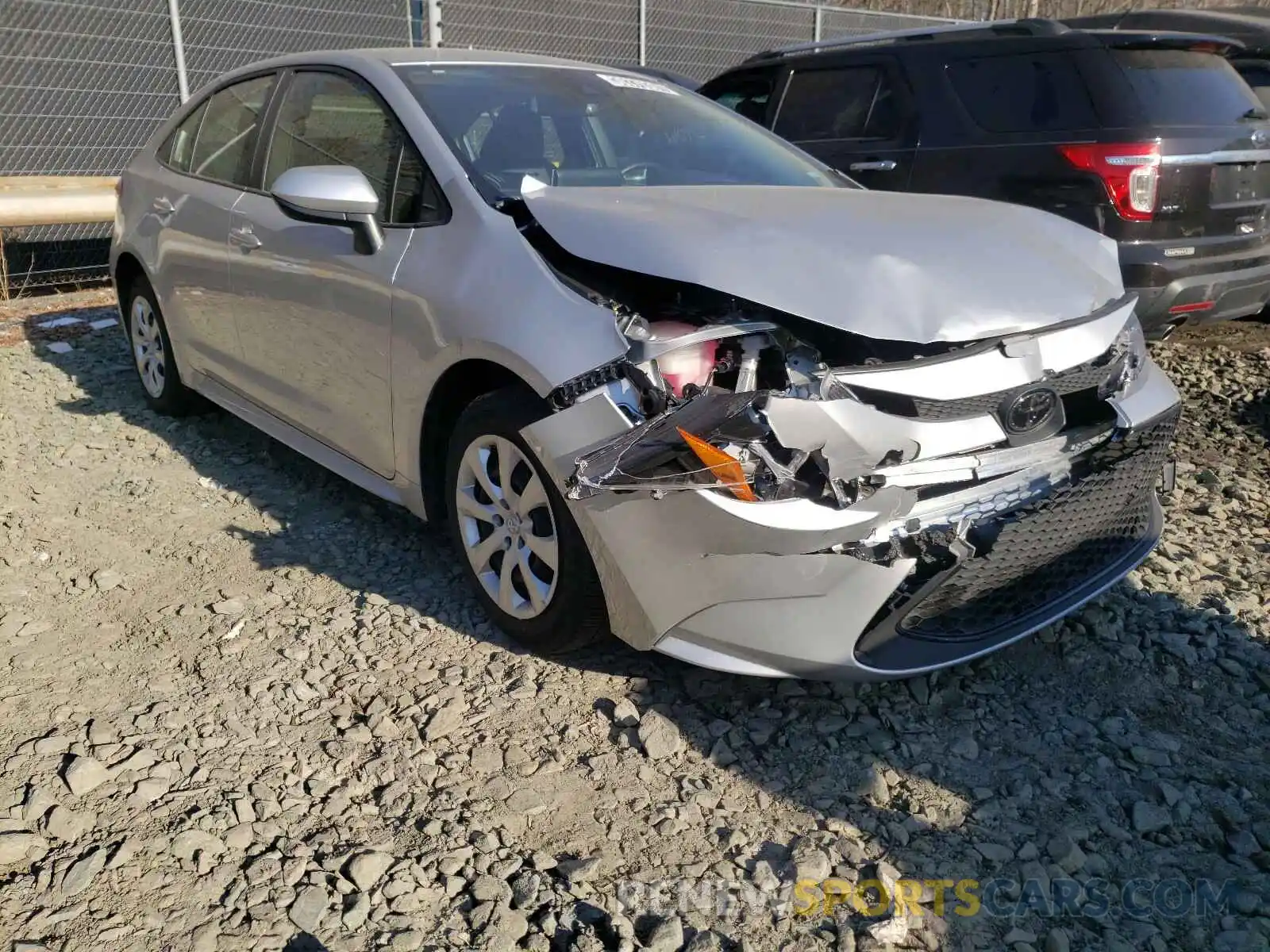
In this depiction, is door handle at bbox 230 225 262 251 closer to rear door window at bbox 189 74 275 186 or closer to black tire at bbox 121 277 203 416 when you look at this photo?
rear door window at bbox 189 74 275 186

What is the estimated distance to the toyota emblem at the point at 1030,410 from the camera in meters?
2.62

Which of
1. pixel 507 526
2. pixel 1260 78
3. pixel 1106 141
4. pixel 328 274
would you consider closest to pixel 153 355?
pixel 328 274

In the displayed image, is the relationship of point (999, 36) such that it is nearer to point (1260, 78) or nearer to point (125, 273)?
point (1260, 78)

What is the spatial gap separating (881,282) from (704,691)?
1215 mm

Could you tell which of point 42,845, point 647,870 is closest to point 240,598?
point 42,845

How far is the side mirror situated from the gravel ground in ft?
3.90

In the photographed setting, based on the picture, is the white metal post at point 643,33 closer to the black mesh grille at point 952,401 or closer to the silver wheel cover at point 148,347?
the silver wheel cover at point 148,347

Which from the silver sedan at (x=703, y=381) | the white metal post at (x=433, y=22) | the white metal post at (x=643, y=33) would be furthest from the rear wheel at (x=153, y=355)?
the white metal post at (x=643, y=33)

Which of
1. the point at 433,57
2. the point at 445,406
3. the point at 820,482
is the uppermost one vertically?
the point at 433,57

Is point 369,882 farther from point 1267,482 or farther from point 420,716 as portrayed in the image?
point 1267,482

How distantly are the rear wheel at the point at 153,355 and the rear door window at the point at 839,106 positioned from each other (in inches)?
150

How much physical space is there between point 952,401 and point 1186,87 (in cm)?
371

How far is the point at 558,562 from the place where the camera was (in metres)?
2.87

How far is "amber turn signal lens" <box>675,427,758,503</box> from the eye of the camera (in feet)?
7.63
